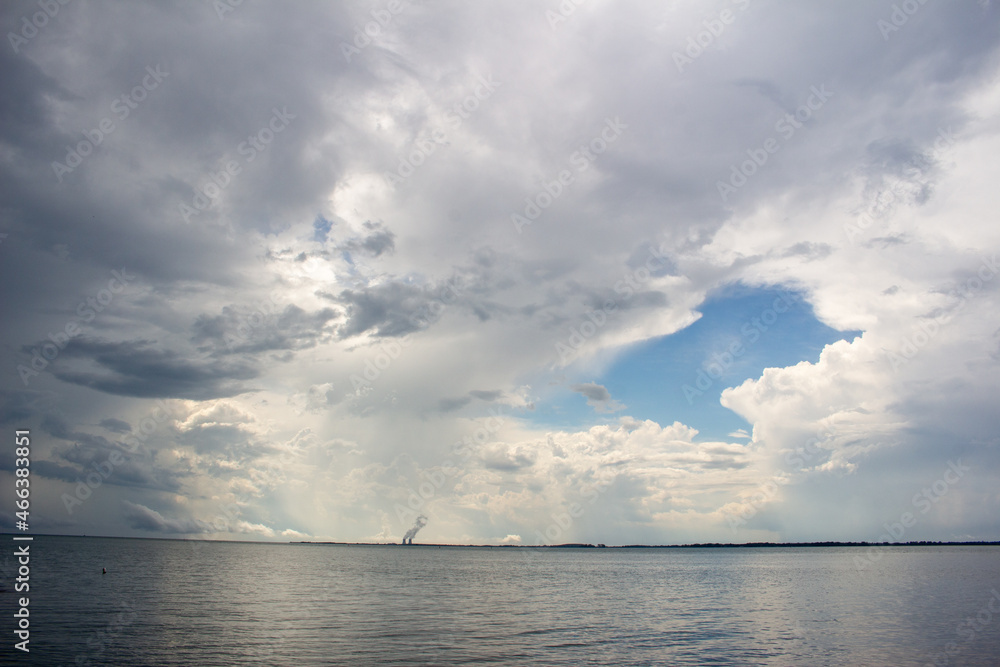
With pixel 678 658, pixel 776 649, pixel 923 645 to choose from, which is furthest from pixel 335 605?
pixel 923 645

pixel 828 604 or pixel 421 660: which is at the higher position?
pixel 421 660

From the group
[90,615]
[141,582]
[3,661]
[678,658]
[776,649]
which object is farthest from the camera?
[141,582]

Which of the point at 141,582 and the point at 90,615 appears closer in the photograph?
the point at 90,615

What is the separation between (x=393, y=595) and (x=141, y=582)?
46682mm

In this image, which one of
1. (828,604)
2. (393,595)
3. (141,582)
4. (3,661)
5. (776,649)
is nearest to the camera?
(3,661)

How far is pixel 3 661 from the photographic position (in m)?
36.9

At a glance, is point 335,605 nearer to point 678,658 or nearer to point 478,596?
point 478,596

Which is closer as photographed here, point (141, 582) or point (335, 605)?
point (335, 605)

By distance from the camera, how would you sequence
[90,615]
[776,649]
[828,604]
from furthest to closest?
1. [828,604]
2. [90,615]
3. [776,649]

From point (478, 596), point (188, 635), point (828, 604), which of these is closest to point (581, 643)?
point (188, 635)

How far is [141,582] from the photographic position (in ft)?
307

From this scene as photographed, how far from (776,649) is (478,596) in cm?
5024

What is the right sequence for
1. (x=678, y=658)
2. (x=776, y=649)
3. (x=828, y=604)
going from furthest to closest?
1. (x=828, y=604)
2. (x=776, y=649)
3. (x=678, y=658)

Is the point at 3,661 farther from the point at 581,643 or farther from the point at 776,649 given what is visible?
the point at 776,649
